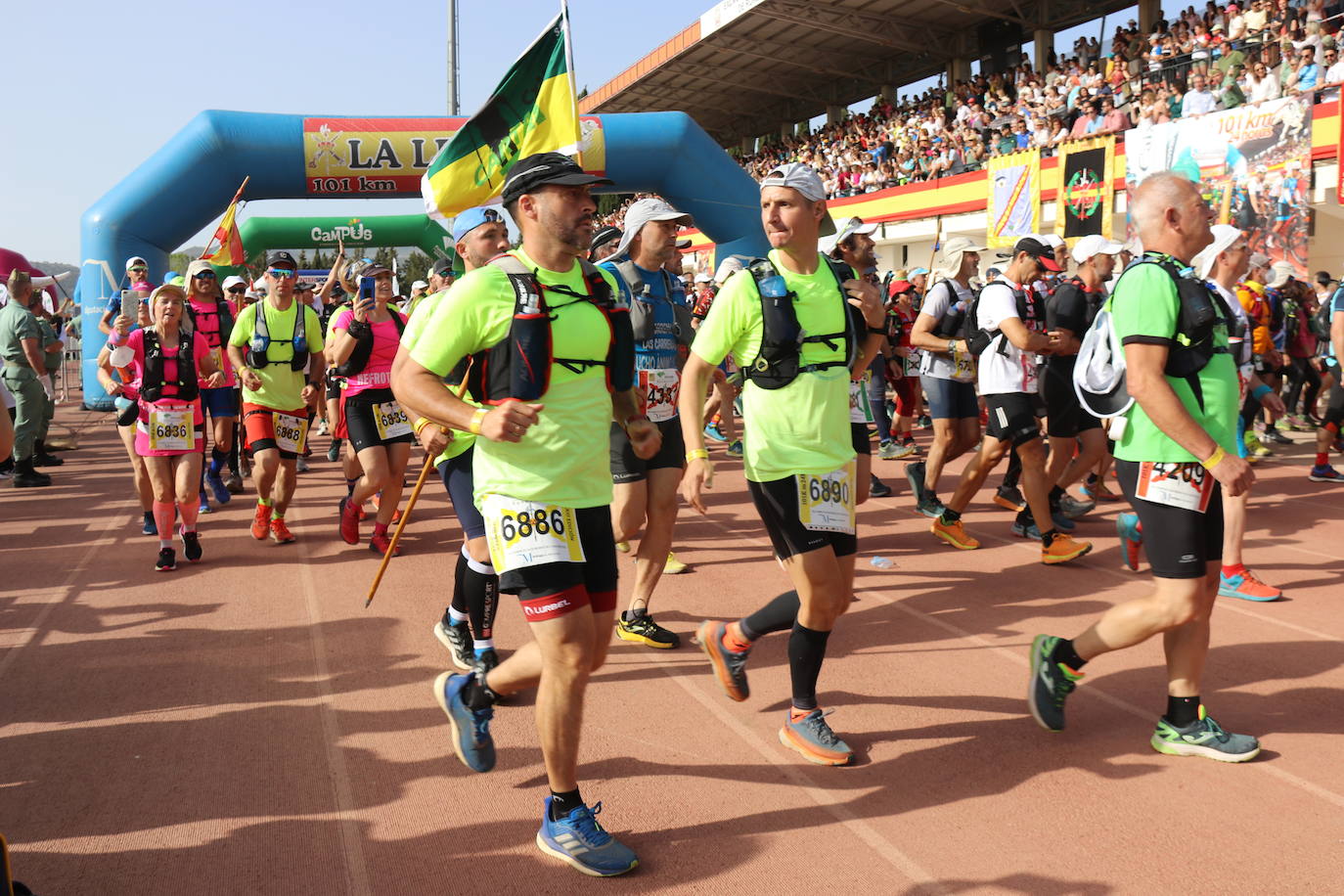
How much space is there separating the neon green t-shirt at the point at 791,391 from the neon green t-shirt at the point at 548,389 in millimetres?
788

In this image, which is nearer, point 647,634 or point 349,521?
point 647,634

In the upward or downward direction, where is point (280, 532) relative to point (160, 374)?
downward

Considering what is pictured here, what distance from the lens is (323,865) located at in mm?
3236

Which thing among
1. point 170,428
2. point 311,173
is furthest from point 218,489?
point 311,173

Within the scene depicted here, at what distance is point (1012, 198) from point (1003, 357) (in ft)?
52.8

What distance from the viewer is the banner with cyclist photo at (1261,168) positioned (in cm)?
1514

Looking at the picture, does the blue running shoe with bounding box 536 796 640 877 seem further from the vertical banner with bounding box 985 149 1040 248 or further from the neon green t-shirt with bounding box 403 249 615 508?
the vertical banner with bounding box 985 149 1040 248

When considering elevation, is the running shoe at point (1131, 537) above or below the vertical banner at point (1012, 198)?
below

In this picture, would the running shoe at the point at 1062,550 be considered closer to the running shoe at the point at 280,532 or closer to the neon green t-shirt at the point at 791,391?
the neon green t-shirt at the point at 791,391

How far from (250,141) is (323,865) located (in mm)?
15974

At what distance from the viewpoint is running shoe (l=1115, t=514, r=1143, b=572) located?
20.2ft

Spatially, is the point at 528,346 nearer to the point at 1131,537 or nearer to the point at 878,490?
the point at 1131,537

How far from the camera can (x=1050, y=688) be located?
4039mm

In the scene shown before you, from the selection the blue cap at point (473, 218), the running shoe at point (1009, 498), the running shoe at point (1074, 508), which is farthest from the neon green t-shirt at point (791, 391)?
the running shoe at point (1009, 498)
